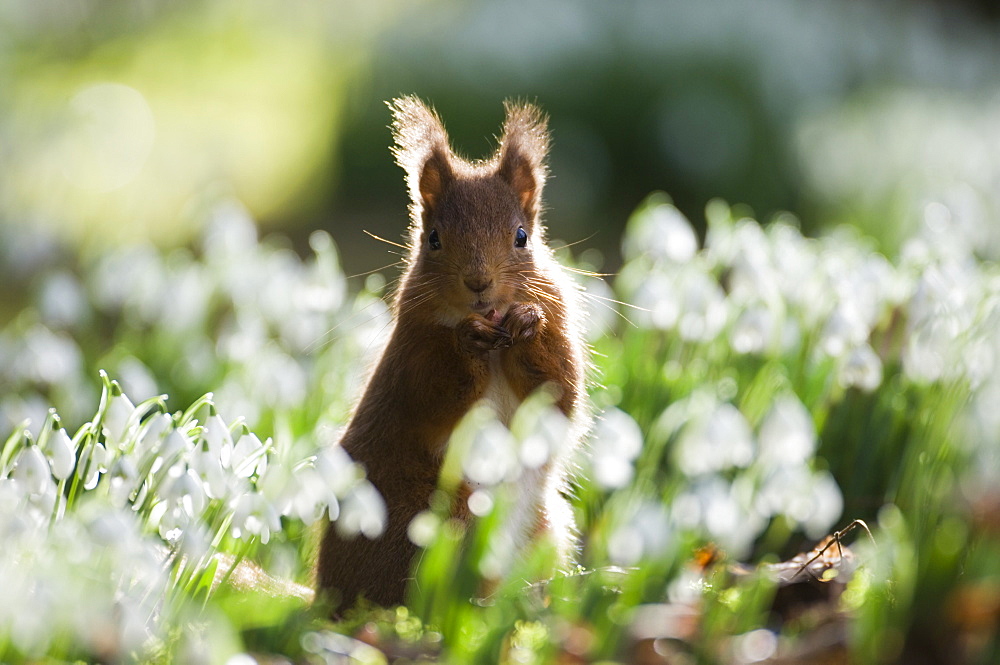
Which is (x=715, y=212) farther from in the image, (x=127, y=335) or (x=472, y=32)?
(x=472, y=32)

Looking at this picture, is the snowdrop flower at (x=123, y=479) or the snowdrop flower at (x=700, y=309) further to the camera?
the snowdrop flower at (x=700, y=309)

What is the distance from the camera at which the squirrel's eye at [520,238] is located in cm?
279

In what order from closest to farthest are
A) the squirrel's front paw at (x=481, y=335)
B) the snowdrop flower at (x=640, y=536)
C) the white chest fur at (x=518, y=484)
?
1. the snowdrop flower at (x=640, y=536)
2. the squirrel's front paw at (x=481, y=335)
3. the white chest fur at (x=518, y=484)

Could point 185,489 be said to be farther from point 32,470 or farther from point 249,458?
point 32,470

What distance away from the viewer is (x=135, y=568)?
6.81ft

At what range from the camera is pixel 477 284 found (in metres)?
2.61

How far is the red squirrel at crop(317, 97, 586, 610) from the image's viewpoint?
2.55 meters

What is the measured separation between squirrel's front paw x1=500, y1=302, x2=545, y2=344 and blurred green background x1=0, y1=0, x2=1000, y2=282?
424 cm

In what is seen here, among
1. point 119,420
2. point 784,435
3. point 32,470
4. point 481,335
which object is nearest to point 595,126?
point 481,335

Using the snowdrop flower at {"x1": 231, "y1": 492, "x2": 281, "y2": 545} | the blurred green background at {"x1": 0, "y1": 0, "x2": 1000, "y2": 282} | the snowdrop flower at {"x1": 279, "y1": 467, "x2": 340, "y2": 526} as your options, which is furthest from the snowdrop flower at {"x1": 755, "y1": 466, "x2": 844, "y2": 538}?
the blurred green background at {"x1": 0, "y1": 0, "x2": 1000, "y2": 282}

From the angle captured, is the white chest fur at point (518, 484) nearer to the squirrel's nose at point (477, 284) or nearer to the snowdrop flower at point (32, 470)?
the squirrel's nose at point (477, 284)

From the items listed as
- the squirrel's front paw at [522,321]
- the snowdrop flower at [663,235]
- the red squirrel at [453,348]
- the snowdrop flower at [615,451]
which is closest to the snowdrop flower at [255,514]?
the red squirrel at [453,348]

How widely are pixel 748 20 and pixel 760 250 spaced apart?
620cm

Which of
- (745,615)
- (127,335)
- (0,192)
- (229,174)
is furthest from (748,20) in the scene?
(745,615)
